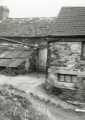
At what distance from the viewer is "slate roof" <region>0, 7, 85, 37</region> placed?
578 inches

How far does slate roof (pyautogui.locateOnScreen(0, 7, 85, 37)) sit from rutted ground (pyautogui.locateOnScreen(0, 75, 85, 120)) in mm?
3923

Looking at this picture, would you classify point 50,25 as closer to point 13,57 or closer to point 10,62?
point 13,57

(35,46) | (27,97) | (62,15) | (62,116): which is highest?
(62,15)

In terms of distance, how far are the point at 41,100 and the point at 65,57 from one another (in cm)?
325

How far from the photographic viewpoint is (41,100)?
1330 cm

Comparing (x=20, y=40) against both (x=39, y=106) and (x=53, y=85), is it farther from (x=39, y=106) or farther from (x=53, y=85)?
(x=39, y=106)

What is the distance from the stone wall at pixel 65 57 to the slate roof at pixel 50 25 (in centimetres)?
76

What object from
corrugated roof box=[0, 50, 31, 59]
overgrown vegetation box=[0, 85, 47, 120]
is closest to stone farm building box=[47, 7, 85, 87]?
overgrown vegetation box=[0, 85, 47, 120]

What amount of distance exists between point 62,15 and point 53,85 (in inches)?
212

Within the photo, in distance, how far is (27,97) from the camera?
13109 millimetres

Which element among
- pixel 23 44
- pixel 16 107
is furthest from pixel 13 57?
pixel 16 107

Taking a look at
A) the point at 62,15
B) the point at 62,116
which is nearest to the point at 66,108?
the point at 62,116

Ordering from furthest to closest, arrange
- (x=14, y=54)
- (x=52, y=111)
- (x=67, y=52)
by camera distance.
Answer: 1. (x=14, y=54)
2. (x=67, y=52)
3. (x=52, y=111)

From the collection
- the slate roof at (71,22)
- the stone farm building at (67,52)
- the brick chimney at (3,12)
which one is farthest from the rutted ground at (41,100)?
the brick chimney at (3,12)
